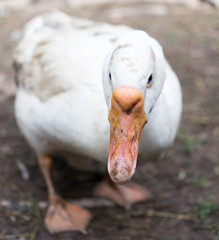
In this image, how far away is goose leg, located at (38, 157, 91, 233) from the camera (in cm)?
301

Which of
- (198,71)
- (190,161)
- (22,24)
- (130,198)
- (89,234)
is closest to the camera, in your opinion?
(89,234)

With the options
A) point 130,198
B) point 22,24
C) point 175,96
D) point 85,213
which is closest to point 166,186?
point 130,198

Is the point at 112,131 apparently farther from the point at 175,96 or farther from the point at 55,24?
the point at 55,24

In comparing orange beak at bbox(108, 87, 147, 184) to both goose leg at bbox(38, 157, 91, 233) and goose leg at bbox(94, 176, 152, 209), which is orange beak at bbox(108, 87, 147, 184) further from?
goose leg at bbox(94, 176, 152, 209)

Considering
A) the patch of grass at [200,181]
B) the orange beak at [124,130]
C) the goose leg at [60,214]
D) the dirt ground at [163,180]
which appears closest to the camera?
the orange beak at [124,130]

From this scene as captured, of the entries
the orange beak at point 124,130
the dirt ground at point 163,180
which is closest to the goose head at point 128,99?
the orange beak at point 124,130

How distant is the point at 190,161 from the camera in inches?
139

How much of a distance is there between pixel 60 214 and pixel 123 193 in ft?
1.65

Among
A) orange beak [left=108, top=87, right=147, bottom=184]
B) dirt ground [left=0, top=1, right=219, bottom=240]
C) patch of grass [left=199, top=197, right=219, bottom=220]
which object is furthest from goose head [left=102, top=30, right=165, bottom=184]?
patch of grass [left=199, top=197, right=219, bottom=220]

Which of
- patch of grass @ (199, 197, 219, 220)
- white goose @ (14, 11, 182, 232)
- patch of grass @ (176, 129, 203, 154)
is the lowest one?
patch of grass @ (176, 129, 203, 154)

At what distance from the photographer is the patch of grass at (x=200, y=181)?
323cm

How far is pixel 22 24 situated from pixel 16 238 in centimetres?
363

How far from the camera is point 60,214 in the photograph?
3121 mm

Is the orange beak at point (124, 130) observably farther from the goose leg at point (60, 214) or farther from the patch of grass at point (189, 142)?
the patch of grass at point (189, 142)
